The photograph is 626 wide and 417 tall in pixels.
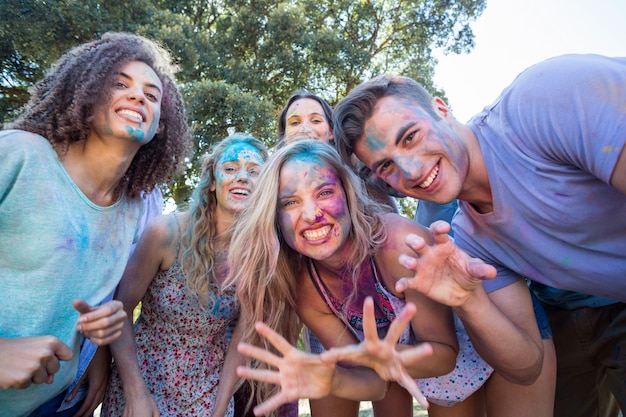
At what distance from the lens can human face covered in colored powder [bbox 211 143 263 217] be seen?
2822 millimetres

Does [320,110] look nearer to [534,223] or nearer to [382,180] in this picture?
[382,180]

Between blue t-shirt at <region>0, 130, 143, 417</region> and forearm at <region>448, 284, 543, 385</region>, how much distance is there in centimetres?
185

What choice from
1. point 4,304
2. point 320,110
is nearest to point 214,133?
point 320,110

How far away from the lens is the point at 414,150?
2074 millimetres

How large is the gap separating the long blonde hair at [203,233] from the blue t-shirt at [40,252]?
56cm

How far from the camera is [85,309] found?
180cm

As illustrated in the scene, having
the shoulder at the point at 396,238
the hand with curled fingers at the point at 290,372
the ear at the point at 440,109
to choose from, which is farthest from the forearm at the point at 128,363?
the ear at the point at 440,109

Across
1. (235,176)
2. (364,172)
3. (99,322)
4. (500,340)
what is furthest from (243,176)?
(500,340)

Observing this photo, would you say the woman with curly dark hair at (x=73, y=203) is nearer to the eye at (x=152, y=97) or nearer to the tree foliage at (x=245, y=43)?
the eye at (x=152, y=97)

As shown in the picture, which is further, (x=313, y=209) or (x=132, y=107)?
(x=132, y=107)

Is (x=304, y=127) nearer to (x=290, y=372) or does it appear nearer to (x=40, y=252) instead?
(x=40, y=252)

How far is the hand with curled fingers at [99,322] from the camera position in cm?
180

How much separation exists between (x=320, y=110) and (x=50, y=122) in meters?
2.12

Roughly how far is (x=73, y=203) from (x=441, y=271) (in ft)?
6.02
